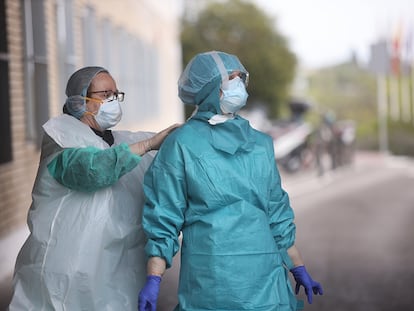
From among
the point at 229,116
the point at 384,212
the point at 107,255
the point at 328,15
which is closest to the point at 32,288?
the point at 107,255

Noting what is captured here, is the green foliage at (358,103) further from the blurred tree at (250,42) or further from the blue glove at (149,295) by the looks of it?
→ the blue glove at (149,295)

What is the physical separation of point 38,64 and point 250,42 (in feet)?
55.5

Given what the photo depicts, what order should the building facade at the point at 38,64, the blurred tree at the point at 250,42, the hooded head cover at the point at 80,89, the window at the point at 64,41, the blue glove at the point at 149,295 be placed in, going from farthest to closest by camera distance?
the blurred tree at the point at 250,42, the window at the point at 64,41, the building facade at the point at 38,64, the hooded head cover at the point at 80,89, the blue glove at the point at 149,295

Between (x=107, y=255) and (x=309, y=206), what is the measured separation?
8.95 meters

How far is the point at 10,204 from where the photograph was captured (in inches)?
315

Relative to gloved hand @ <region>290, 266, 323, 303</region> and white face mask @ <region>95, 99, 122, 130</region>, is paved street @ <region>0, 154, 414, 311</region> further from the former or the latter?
white face mask @ <region>95, 99, 122, 130</region>

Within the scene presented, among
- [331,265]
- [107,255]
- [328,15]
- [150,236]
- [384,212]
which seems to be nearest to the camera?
[150,236]

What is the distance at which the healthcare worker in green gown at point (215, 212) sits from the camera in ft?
10.7

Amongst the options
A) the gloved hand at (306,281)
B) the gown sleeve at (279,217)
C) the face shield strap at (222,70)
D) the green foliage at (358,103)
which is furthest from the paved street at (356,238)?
the face shield strap at (222,70)

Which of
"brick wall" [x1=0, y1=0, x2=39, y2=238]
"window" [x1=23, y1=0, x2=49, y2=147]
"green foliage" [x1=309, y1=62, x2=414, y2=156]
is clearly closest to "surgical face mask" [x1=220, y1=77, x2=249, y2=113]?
"brick wall" [x1=0, y1=0, x2=39, y2=238]

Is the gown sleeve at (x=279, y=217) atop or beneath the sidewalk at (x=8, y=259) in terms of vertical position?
atop

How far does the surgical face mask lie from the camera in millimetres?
3396

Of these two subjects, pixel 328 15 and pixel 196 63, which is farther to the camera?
pixel 328 15

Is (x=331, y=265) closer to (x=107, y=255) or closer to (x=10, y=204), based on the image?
(x=10, y=204)
